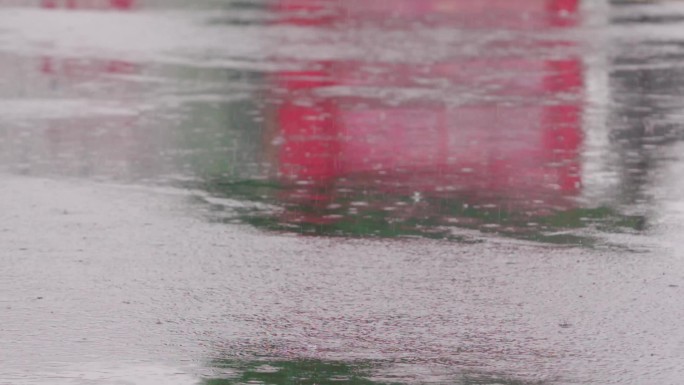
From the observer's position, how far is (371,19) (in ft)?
79.9

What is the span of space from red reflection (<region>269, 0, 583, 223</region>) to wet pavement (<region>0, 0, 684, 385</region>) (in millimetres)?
43

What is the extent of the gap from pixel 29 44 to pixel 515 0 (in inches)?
470

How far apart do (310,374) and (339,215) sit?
3537 millimetres

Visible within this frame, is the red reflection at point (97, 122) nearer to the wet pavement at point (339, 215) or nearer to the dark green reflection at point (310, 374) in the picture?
the wet pavement at point (339, 215)

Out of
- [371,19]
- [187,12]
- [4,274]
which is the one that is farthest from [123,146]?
[187,12]

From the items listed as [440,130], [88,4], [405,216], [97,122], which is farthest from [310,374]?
[88,4]

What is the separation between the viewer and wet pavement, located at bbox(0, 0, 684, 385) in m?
6.70

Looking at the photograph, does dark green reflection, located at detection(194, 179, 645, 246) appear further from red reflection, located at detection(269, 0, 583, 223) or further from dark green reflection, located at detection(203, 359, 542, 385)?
dark green reflection, located at detection(203, 359, 542, 385)

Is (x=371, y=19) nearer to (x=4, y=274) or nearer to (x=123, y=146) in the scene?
(x=123, y=146)

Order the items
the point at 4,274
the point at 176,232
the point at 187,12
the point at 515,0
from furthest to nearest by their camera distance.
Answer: the point at 515,0 < the point at 187,12 < the point at 176,232 < the point at 4,274

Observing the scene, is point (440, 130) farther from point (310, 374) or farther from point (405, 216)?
point (310, 374)

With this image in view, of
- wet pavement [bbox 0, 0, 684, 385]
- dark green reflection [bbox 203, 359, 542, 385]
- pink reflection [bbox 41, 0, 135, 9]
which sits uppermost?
pink reflection [bbox 41, 0, 135, 9]

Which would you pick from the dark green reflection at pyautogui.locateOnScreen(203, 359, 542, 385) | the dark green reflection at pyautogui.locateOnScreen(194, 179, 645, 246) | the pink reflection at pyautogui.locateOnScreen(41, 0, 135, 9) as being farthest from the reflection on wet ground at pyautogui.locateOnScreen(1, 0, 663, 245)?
the pink reflection at pyautogui.locateOnScreen(41, 0, 135, 9)

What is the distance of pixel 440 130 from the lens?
1316 cm
